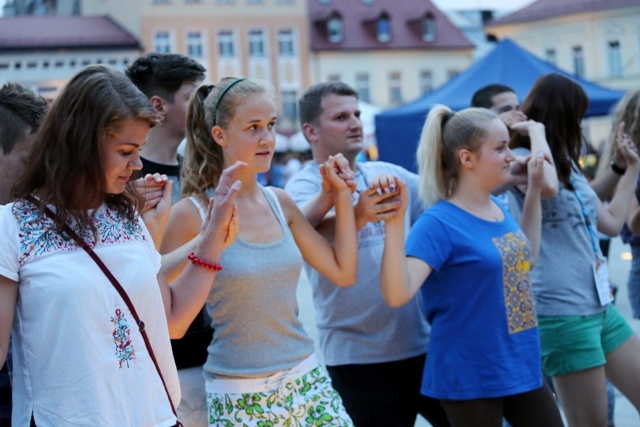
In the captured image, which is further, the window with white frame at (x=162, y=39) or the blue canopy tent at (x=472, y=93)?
the window with white frame at (x=162, y=39)

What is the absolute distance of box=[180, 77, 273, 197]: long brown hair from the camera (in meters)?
3.61

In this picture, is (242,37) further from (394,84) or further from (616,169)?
(616,169)

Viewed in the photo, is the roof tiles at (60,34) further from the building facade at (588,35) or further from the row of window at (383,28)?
the building facade at (588,35)

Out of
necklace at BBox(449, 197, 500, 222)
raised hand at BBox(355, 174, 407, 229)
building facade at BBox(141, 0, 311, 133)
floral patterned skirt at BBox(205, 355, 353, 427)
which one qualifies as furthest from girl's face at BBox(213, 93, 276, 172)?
building facade at BBox(141, 0, 311, 133)

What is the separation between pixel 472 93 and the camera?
11352 millimetres

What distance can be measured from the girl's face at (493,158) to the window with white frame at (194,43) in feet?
159

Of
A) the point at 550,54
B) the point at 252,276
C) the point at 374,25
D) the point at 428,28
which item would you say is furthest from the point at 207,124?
the point at 428,28

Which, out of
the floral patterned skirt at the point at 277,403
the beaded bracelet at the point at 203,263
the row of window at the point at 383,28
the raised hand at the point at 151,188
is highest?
the row of window at the point at 383,28

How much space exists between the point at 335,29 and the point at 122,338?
5298 centimetres

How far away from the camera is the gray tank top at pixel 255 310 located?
3.47m

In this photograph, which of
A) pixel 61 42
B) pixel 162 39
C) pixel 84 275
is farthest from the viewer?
pixel 162 39

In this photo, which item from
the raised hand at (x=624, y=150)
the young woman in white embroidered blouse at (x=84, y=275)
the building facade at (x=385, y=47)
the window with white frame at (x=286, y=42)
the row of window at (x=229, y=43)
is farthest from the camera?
the building facade at (x=385, y=47)

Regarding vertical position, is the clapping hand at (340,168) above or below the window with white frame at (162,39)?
below

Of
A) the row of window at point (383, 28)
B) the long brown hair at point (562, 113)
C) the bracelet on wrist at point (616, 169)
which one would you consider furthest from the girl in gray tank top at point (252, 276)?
the row of window at point (383, 28)
